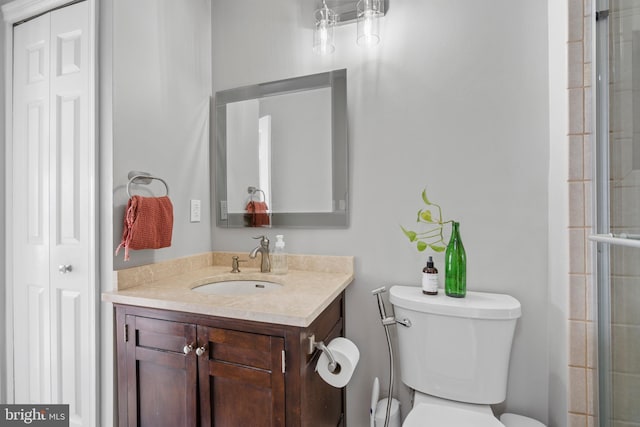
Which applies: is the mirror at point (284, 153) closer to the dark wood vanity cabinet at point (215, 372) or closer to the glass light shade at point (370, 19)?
the glass light shade at point (370, 19)

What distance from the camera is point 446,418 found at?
39.6 inches

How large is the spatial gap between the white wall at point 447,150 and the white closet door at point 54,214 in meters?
0.90

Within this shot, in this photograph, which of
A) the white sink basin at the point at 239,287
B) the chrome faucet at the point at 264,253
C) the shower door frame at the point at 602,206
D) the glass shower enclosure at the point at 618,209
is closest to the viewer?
the glass shower enclosure at the point at 618,209

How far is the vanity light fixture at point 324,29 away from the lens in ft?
4.62

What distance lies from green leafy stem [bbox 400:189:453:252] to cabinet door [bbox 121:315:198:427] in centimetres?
97

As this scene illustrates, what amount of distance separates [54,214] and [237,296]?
97 centimetres

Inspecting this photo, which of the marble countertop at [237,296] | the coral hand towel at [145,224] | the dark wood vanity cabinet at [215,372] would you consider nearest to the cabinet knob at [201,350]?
the dark wood vanity cabinet at [215,372]

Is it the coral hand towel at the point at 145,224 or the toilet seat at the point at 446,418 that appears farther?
the coral hand towel at the point at 145,224

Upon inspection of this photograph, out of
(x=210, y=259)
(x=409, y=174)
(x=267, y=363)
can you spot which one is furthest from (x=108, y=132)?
(x=409, y=174)

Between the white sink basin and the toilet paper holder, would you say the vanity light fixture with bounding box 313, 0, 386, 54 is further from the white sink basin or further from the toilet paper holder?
the toilet paper holder

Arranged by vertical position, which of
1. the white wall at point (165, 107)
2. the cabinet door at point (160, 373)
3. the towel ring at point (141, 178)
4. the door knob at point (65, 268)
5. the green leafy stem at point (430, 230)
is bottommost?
the cabinet door at point (160, 373)

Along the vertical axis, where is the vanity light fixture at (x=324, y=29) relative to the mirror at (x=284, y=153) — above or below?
above

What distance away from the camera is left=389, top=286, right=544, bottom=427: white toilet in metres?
1.04

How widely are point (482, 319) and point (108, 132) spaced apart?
5.32 ft
